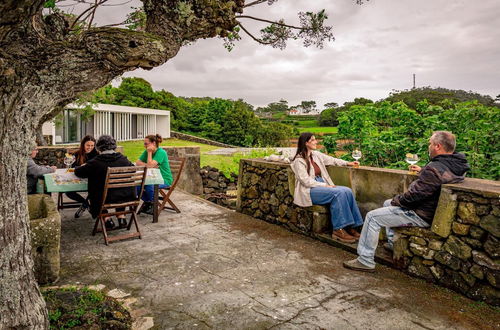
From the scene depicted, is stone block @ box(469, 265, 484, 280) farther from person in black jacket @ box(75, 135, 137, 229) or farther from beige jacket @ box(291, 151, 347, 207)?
person in black jacket @ box(75, 135, 137, 229)

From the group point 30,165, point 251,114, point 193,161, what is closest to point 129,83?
point 251,114

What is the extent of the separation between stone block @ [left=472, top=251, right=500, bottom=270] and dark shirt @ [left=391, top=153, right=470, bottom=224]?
51 cm

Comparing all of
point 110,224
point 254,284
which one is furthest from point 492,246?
point 110,224

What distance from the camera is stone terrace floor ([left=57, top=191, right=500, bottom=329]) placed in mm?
2715

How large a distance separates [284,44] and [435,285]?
11.7 ft

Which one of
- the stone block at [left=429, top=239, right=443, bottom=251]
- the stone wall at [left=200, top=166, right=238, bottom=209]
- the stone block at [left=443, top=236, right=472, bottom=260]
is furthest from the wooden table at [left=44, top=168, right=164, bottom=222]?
the stone wall at [left=200, top=166, right=238, bottom=209]

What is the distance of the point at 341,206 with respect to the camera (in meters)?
4.46

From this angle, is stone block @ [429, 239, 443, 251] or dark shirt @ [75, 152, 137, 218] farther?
dark shirt @ [75, 152, 137, 218]

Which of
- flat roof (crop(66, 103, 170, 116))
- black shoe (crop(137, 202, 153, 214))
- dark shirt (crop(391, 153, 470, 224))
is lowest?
black shoe (crop(137, 202, 153, 214))

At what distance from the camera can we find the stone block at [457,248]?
3201mm

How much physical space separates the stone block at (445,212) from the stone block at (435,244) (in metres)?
0.09

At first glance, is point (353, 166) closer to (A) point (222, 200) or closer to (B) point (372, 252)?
(B) point (372, 252)

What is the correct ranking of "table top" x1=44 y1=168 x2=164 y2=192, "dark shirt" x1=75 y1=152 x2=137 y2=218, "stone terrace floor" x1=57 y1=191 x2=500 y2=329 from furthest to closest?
"table top" x1=44 y1=168 x2=164 y2=192 < "dark shirt" x1=75 y1=152 x2=137 y2=218 < "stone terrace floor" x1=57 y1=191 x2=500 y2=329

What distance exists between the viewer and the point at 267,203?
228 inches
